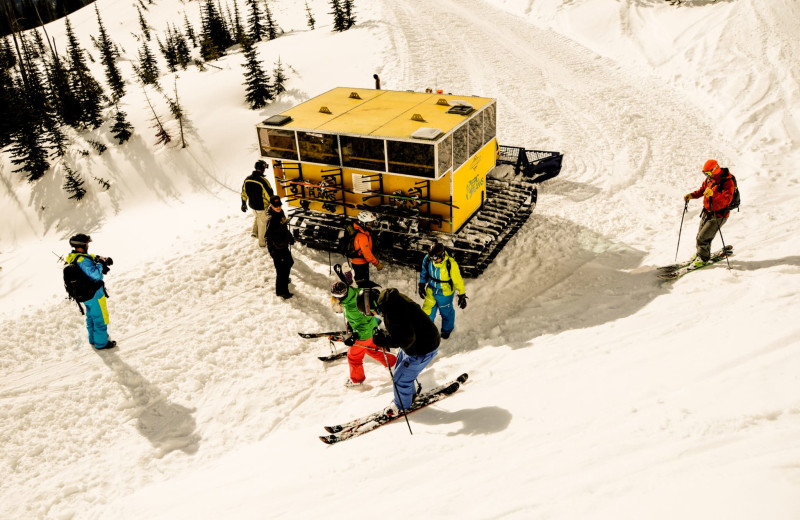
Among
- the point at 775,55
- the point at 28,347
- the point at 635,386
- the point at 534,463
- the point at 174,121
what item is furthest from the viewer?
the point at 174,121

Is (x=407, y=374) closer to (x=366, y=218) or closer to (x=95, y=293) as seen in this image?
(x=366, y=218)

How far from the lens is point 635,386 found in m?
6.14

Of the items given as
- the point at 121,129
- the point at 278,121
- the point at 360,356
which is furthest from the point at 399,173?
the point at 121,129

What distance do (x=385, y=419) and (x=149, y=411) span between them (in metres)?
3.68

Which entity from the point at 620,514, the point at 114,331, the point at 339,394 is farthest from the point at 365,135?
the point at 620,514

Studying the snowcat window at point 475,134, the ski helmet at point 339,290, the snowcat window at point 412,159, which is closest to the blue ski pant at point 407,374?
the ski helmet at point 339,290

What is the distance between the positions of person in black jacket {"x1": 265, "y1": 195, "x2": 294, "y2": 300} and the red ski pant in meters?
2.66

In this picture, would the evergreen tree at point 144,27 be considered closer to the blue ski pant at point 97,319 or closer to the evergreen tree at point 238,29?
the evergreen tree at point 238,29

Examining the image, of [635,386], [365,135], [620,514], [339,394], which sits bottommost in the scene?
[339,394]

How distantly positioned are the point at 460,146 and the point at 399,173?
49.7 inches

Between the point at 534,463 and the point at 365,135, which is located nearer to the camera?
the point at 534,463

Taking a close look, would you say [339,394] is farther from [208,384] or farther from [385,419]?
[208,384]

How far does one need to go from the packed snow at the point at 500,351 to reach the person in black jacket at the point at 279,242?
0.47 m

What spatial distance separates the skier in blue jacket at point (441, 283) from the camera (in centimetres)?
832
